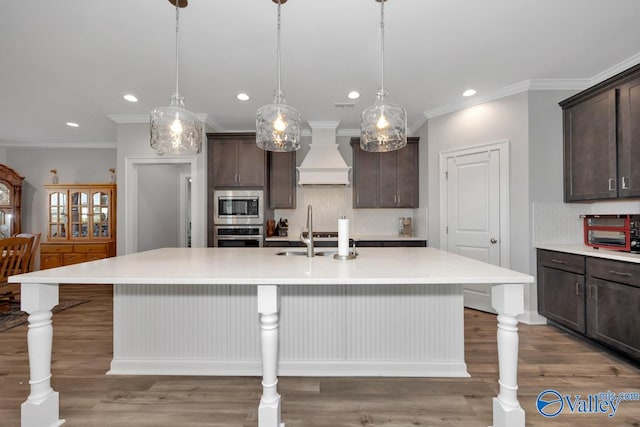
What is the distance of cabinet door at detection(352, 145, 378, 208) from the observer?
178 inches

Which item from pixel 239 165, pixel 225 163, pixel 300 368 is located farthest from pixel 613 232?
pixel 225 163

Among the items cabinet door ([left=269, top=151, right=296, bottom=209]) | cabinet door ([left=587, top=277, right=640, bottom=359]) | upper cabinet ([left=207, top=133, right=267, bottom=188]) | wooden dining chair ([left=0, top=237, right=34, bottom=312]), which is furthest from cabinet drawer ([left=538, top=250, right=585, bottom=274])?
wooden dining chair ([left=0, top=237, right=34, bottom=312])

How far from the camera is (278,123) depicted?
2082mm

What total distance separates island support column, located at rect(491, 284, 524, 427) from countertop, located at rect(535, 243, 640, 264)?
1.51 meters

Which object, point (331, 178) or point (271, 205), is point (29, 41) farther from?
point (331, 178)

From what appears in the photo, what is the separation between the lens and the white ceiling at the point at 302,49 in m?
2.11

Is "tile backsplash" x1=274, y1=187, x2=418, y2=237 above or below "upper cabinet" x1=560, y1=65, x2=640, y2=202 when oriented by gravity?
below

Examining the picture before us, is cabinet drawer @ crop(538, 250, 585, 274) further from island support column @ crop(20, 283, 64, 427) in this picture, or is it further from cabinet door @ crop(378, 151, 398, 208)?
island support column @ crop(20, 283, 64, 427)

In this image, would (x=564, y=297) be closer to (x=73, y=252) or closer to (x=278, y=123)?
(x=278, y=123)

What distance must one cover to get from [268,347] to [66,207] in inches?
228

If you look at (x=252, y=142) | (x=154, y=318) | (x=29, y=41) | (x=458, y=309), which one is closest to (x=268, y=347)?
(x=154, y=318)

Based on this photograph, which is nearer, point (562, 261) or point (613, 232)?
point (613, 232)

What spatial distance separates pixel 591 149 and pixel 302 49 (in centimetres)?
291

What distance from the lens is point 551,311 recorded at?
302 cm
